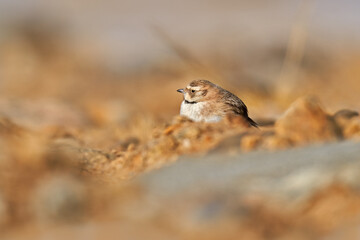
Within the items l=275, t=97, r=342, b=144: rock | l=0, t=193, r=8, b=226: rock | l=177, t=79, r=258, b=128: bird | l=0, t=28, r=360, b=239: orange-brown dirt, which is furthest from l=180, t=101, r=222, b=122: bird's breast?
l=0, t=193, r=8, b=226: rock

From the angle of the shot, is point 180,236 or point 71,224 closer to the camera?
point 180,236

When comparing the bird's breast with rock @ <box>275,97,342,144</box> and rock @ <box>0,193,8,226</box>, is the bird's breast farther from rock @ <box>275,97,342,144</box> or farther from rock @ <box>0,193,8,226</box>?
rock @ <box>0,193,8,226</box>

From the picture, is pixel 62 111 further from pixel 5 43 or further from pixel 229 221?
pixel 229 221

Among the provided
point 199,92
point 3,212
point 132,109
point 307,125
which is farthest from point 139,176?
point 132,109

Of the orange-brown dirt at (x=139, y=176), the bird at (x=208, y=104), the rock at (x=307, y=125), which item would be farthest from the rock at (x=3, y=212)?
the bird at (x=208, y=104)

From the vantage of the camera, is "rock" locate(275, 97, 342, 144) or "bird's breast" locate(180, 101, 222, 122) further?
"bird's breast" locate(180, 101, 222, 122)

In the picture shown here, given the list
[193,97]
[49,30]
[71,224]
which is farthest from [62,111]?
[71,224]

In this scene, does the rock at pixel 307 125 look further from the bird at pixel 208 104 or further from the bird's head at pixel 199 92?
the bird's head at pixel 199 92
